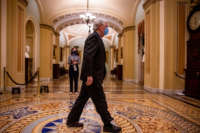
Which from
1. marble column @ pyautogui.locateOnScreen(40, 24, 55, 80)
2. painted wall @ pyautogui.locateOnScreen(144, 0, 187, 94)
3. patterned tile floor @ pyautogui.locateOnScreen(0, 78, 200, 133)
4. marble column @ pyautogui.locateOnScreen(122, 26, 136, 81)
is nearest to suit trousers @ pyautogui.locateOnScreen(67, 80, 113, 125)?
patterned tile floor @ pyautogui.locateOnScreen(0, 78, 200, 133)

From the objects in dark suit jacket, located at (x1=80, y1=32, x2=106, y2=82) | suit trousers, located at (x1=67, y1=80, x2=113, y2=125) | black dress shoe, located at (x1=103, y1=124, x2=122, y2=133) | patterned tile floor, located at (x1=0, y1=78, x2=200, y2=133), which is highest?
dark suit jacket, located at (x1=80, y1=32, x2=106, y2=82)

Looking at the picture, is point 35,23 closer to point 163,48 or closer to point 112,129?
point 163,48

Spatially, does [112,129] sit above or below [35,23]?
below

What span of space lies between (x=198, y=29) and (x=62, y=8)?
25.5 ft

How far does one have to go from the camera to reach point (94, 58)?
1877 mm

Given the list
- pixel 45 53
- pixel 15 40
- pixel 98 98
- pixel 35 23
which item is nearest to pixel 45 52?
pixel 45 53

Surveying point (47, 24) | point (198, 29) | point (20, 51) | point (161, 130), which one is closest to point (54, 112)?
point (161, 130)

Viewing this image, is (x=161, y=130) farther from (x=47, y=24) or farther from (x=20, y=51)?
(x=47, y=24)

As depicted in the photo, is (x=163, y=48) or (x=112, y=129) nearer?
(x=112, y=129)

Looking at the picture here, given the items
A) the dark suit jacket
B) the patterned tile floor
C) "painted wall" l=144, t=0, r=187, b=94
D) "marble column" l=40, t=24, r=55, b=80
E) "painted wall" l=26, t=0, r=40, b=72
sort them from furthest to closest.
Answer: "marble column" l=40, t=24, r=55, b=80, "painted wall" l=26, t=0, r=40, b=72, "painted wall" l=144, t=0, r=187, b=94, the patterned tile floor, the dark suit jacket

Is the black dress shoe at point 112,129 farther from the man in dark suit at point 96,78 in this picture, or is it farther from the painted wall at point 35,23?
the painted wall at point 35,23

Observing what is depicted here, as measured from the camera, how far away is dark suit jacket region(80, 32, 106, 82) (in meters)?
1.78

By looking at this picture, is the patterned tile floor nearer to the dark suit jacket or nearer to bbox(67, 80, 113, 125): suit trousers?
bbox(67, 80, 113, 125): suit trousers

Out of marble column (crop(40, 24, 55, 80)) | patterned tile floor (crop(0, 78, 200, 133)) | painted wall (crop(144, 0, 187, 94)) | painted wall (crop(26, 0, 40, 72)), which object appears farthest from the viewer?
marble column (crop(40, 24, 55, 80))
